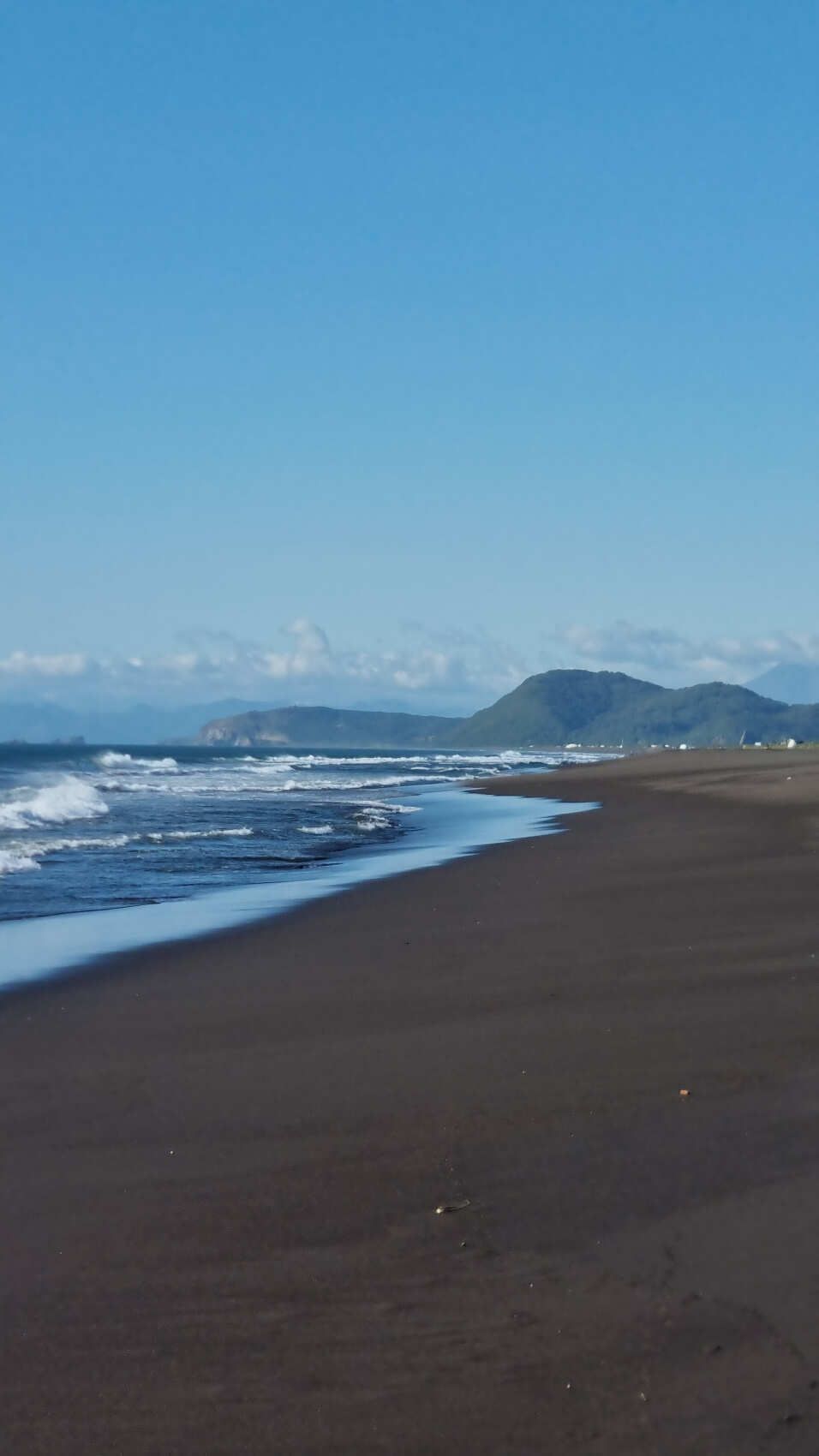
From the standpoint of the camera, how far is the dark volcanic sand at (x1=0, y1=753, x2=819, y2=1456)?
3.31 metres

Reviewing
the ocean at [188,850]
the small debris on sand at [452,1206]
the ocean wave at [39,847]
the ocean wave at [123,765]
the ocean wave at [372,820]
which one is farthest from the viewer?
the ocean wave at [123,765]

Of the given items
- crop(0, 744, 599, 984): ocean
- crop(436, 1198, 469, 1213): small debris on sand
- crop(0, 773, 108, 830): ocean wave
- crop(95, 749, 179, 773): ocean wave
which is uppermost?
crop(95, 749, 179, 773): ocean wave

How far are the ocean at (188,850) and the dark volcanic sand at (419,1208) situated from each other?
9.87 feet

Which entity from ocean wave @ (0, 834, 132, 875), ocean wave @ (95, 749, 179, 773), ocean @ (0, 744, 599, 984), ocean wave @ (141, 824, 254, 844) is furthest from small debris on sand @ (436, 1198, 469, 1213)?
ocean wave @ (95, 749, 179, 773)

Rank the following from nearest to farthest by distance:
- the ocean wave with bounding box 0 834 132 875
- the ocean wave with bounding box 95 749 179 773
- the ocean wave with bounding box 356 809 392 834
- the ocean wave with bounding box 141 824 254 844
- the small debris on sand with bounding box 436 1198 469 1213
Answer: the small debris on sand with bounding box 436 1198 469 1213 < the ocean wave with bounding box 0 834 132 875 < the ocean wave with bounding box 141 824 254 844 < the ocean wave with bounding box 356 809 392 834 < the ocean wave with bounding box 95 749 179 773

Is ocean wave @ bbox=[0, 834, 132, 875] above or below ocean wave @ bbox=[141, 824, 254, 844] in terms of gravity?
above

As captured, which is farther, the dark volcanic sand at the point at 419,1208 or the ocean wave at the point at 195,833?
the ocean wave at the point at 195,833

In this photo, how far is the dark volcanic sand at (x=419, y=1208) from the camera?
3.31 metres

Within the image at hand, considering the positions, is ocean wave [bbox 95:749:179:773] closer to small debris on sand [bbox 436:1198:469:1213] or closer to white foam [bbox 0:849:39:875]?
white foam [bbox 0:849:39:875]

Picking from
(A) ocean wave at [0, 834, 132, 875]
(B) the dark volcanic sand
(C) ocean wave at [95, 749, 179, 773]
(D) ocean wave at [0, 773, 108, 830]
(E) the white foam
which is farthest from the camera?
(C) ocean wave at [95, 749, 179, 773]

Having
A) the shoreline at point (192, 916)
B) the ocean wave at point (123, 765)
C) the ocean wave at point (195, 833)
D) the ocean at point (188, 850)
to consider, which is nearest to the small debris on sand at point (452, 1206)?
the shoreline at point (192, 916)

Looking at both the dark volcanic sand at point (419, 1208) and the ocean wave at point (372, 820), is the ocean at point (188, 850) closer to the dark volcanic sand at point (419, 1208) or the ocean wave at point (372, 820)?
the ocean wave at point (372, 820)

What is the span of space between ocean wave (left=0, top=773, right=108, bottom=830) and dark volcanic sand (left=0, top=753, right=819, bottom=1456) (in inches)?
748

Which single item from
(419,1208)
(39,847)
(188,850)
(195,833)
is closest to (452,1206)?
(419,1208)
